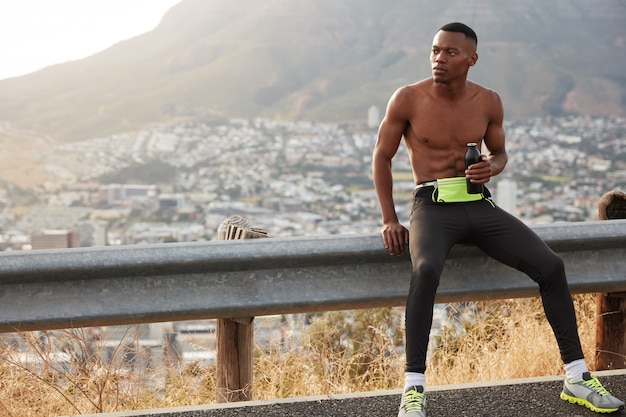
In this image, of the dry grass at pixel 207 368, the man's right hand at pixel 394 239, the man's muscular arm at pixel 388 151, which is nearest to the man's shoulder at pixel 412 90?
the man's muscular arm at pixel 388 151

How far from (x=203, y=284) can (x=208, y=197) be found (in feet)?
149

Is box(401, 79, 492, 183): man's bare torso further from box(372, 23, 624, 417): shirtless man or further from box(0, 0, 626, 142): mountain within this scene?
box(0, 0, 626, 142): mountain

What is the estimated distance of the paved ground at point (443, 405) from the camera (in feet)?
11.4

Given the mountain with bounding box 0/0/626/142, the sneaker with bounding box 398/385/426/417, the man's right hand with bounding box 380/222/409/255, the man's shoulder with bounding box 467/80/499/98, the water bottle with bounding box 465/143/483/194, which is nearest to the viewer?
the sneaker with bounding box 398/385/426/417

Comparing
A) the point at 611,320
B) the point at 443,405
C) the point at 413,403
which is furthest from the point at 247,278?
the point at 611,320

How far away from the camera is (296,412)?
138 inches

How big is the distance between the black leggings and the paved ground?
20 cm

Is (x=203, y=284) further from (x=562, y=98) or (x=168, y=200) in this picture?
(x=562, y=98)

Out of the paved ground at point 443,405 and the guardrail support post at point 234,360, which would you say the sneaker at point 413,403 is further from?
the guardrail support post at point 234,360

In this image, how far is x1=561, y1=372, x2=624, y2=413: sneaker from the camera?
137 inches

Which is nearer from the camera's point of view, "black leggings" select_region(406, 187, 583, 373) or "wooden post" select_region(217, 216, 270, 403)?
"black leggings" select_region(406, 187, 583, 373)

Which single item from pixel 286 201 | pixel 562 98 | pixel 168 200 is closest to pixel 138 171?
pixel 168 200

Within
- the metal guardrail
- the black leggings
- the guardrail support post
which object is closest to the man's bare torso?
the black leggings

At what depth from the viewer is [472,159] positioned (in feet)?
13.2
